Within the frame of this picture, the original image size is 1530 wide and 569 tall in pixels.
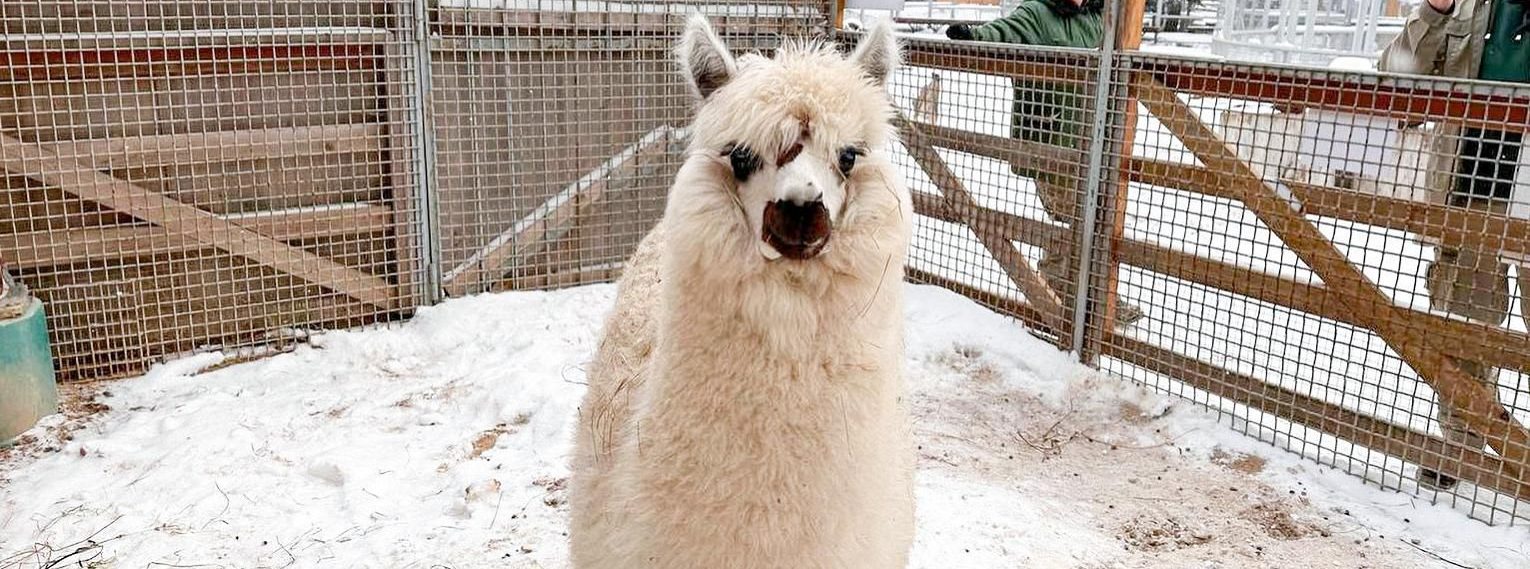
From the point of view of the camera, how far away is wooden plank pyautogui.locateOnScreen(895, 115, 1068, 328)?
6.27m

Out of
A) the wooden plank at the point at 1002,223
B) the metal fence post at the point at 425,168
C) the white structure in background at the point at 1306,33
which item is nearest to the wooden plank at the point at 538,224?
the metal fence post at the point at 425,168

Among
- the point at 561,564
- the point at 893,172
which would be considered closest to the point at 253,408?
the point at 561,564

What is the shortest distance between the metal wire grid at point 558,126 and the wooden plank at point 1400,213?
130 inches

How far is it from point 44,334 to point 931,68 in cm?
520

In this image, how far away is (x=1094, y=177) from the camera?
5.66 m

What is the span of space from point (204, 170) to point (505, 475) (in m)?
2.76

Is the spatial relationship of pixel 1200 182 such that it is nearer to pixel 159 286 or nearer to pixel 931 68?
pixel 931 68

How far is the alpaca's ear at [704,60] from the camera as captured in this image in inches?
108

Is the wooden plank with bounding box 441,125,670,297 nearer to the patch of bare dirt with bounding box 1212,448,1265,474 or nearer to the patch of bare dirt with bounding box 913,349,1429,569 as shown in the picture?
the patch of bare dirt with bounding box 913,349,1429,569

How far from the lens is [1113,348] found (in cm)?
590

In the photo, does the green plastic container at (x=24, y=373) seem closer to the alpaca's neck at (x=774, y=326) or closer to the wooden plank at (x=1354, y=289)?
the alpaca's neck at (x=774, y=326)

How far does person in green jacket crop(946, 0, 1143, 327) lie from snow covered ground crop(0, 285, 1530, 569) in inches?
19.7

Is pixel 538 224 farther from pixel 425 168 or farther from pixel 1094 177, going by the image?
pixel 1094 177

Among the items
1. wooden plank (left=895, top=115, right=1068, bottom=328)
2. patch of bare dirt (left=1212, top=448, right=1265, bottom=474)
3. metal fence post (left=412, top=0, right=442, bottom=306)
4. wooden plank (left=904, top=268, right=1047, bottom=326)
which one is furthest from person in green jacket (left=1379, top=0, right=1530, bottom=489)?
metal fence post (left=412, top=0, right=442, bottom=306)
